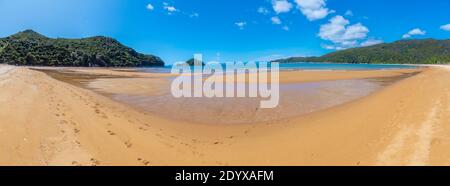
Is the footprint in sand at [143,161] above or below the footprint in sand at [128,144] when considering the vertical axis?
below

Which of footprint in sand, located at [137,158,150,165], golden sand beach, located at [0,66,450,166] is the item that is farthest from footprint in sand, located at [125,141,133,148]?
footprint in sand, located at [137,158,150,165]

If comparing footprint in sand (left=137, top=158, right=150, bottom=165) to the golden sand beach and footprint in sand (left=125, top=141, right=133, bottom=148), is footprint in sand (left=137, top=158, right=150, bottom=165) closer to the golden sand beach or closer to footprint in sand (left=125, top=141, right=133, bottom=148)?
the golden sand beach

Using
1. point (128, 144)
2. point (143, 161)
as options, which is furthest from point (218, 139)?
point (143, 161)

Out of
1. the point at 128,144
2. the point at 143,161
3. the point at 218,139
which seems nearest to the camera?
the point at 143,161

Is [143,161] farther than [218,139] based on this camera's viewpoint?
No

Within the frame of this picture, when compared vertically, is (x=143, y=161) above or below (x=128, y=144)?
below

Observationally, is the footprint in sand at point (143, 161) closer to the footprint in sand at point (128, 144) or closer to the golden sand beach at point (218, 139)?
the golden sand beach at point (218, 139)

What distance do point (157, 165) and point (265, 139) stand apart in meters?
3.57

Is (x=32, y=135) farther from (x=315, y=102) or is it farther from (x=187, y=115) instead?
(x=315, y=102)

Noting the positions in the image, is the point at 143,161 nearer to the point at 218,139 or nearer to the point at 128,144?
the point at 128,144

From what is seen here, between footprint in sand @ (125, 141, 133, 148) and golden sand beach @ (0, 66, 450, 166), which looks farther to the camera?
footprint in sand @ (125, 141, 133, 148)

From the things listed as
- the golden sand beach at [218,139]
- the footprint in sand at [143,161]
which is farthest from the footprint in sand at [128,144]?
the footprint in sand at [143,161]

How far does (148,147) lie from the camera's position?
6.99 meters
